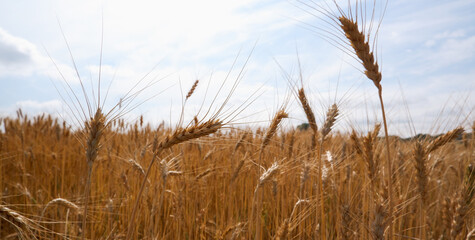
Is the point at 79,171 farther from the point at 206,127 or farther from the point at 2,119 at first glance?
the point at 2,119

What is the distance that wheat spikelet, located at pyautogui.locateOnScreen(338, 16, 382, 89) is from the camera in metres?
1.30

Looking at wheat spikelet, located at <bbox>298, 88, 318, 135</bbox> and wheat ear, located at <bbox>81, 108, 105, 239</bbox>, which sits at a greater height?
wheat spikelet, located at <bbox>298, 88, 318, 135</bbox>

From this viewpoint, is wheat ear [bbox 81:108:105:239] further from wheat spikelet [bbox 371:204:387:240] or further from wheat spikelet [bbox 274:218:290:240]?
wheat spikelet [bbox 371:204:387:240]

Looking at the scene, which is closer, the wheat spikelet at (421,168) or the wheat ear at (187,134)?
the wheat ear at (187,134)

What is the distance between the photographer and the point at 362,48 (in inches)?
53.1

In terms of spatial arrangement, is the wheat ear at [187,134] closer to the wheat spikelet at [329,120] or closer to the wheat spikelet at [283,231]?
the wheat spikelet at [283,231]

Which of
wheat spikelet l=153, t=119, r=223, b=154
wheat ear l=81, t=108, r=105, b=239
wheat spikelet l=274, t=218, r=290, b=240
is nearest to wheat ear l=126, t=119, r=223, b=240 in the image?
wheat spikelet l=153, t=119, r=223, b=154

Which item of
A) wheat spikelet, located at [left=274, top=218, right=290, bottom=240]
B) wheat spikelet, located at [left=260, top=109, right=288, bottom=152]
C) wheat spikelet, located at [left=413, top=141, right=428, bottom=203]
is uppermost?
wheat spikelet, located at [left=260, top=109, right=288, bottom=152]

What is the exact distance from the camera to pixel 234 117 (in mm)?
1275

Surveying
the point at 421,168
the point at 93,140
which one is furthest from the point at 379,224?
the point at 93,140

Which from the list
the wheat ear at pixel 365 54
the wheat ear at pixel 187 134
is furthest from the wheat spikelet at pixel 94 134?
the wheat ear at pixel 365 54

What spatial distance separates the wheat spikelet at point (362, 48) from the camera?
130 cm

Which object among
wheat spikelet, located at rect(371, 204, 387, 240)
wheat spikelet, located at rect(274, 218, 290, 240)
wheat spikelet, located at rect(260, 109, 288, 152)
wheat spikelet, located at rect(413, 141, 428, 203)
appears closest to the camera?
wheat spikelet, located at rect(371, 204, 387, 240)

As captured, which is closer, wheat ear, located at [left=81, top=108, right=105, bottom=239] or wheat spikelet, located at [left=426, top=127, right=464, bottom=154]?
wheat ear, located at [left=81, top=108, right=105, bottom=239]
